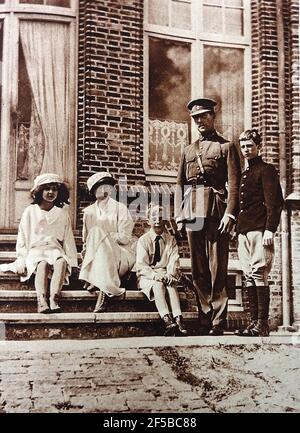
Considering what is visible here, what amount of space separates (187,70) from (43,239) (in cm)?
180

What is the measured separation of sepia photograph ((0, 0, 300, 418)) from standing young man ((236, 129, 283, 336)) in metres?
0.01

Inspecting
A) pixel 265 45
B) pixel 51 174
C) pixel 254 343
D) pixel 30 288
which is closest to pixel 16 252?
pixel 30 288

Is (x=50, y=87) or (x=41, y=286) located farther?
(x=50, y=87)

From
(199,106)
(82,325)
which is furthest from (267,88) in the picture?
(82,325)

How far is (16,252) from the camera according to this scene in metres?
4.14

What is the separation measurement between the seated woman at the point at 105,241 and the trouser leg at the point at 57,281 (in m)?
0.17

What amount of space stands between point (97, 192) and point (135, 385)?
1470mm

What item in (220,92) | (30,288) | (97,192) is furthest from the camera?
(220,92)

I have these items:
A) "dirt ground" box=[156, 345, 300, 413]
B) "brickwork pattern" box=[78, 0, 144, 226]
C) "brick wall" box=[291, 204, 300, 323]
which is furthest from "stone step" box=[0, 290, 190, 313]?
"brick wall" box=[291, 204, 300, 323]

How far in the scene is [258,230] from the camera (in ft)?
14.9

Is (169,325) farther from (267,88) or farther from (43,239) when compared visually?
(267,88)

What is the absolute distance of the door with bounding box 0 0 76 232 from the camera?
4.28m

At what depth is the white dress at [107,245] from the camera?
14.1 ft
